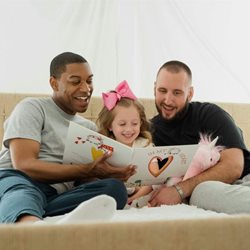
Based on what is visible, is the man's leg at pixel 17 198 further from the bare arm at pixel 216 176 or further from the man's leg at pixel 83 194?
the bare arm at pixel 216 176

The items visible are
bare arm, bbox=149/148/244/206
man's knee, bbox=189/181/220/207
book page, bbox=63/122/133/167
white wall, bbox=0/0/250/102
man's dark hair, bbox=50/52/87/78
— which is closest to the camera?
book page, bbox=63/122/133/167

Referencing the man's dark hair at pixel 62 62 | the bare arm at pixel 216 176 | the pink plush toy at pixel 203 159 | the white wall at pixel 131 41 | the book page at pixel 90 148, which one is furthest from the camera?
the white wall at pixel 131 41

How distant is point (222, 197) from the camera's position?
1.42m

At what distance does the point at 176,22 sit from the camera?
260 centimetres

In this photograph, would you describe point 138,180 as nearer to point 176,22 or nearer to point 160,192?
point 160,192

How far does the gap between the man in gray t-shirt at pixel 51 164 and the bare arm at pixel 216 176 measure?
186mm

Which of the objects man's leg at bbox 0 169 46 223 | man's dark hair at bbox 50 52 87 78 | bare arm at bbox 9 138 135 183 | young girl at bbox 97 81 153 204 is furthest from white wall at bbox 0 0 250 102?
man's leg at bbox 0 169 46 223

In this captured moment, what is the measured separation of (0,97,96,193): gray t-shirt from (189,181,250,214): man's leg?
48 cm

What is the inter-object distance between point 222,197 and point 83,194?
1.44 feet

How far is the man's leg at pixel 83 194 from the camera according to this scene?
1.35m

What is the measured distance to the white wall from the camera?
2352mm

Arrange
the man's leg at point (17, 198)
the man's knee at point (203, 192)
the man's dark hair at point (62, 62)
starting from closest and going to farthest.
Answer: the man's leg at point (17, 198), the man's knee at point (203, 192), the man's dark hair at point (62, 62)

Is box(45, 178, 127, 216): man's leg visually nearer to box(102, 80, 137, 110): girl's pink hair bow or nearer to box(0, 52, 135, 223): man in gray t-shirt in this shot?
box(0, 52, 135, 223): man in gray t-shirt

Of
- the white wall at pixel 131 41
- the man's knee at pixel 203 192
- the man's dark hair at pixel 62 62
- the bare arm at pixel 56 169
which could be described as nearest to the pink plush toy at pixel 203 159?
the man's knee at pixel 203 192
